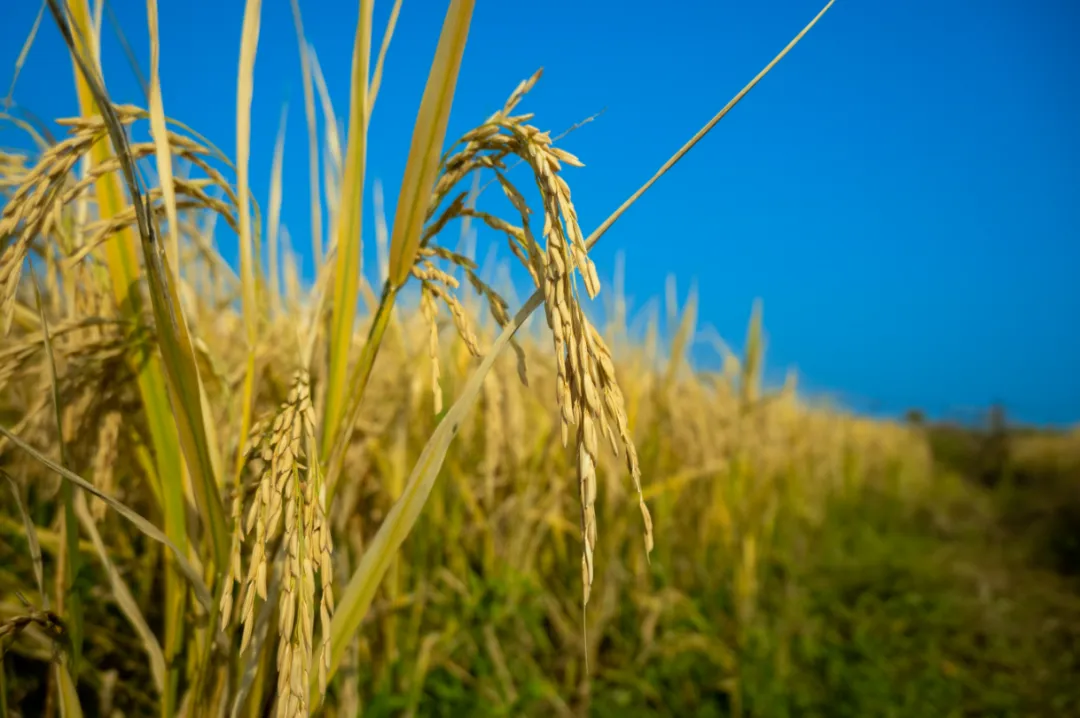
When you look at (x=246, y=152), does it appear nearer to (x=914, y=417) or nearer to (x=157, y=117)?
(x=157, y=117)

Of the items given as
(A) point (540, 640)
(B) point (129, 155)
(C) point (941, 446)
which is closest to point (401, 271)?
(B) point (129, 155)

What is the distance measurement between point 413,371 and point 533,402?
2.80 feet

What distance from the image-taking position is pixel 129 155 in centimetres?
66

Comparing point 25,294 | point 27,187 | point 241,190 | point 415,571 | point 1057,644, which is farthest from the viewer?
point 1057,644

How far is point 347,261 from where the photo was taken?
0.88m

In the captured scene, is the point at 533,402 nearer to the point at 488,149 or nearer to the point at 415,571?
the point at 415,571

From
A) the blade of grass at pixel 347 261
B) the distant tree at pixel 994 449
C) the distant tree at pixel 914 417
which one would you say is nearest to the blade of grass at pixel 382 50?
the blade of grass at pixel 347 261

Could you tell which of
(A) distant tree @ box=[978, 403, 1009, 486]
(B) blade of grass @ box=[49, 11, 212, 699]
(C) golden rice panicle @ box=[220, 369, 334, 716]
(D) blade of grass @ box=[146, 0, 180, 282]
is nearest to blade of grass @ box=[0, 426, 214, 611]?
(B) blade of grass @ box=[49, 11, 212, 699]

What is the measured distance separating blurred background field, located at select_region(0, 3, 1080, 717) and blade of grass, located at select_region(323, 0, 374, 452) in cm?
12

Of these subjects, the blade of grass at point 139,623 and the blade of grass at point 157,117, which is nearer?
the blade of grass at point 157,117

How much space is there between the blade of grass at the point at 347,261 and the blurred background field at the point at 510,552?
12 cm

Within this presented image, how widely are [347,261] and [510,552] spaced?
159cm

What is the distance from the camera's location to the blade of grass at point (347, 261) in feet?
2.72

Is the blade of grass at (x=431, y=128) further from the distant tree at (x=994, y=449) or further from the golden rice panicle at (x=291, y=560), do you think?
the distant tree at (x=994, y=449)
